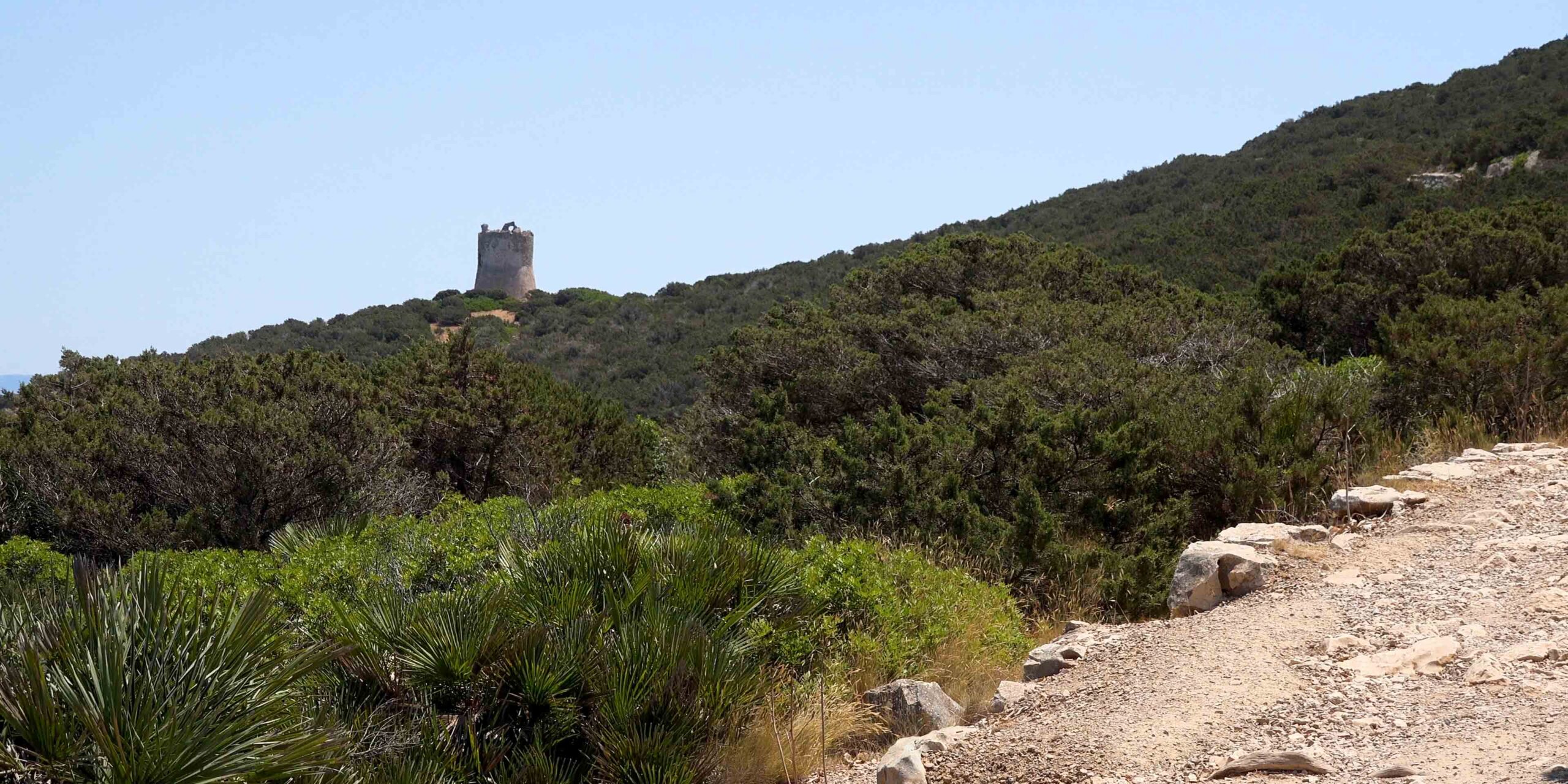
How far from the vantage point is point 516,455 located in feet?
55.8

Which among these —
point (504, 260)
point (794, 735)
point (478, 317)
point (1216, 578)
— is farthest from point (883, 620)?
point (504, 260)

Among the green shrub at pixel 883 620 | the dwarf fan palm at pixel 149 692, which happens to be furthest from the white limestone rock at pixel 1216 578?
the dwarf fan palm at pixel 149 692

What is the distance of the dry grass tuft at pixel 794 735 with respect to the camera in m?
5.51

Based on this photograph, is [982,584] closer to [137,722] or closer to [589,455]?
[137,722]

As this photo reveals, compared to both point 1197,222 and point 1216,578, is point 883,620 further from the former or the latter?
point 1197,222

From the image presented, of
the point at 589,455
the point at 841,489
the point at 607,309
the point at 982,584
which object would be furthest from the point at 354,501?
the point at 607,309

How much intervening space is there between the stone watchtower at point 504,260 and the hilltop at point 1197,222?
18.6 ft

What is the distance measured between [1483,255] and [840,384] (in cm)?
936

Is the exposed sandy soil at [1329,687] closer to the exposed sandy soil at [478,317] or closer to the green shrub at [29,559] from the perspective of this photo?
the green shrub at [29,559]

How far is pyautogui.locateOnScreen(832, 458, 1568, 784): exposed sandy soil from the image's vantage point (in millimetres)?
4188

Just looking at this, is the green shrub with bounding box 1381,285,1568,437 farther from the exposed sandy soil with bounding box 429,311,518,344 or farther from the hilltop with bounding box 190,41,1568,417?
the exposed sandy soil with bounding box 429,311,518,344

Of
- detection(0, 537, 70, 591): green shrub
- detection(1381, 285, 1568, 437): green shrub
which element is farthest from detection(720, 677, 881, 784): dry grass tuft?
detection(0, 537, 70, 591): green shrub

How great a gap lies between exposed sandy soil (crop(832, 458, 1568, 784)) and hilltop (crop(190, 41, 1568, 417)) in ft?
62.1

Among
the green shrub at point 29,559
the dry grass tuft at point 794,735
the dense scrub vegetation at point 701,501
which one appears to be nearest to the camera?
the dense scrub vegetation at point 701,501
